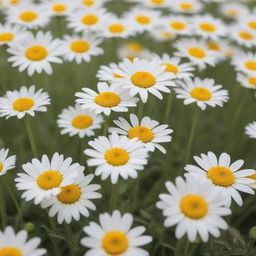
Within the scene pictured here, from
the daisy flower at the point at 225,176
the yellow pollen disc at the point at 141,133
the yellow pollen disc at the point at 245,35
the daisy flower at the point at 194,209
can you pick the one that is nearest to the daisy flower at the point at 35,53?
the yellow pollen disc at the point at 141,133

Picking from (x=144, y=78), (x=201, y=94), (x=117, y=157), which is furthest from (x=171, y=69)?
(x=117, y=157)

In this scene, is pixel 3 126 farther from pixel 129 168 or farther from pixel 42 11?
pixel 129 168

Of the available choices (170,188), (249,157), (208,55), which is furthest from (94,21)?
(170,188)

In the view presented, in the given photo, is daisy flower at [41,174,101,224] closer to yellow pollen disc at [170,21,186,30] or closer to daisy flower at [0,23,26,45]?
daisy flower at [0,23,26,45]

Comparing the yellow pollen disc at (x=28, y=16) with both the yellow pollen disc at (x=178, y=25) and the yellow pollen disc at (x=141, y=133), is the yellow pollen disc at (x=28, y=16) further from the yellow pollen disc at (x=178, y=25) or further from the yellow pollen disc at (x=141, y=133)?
the yellow pollen disc at (x=141, y=133)

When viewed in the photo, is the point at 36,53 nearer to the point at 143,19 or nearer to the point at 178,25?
the point at 143,19

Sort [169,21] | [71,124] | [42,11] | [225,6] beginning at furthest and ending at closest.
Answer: [225,6]
[169,21]
[42,11]
[71,124]
